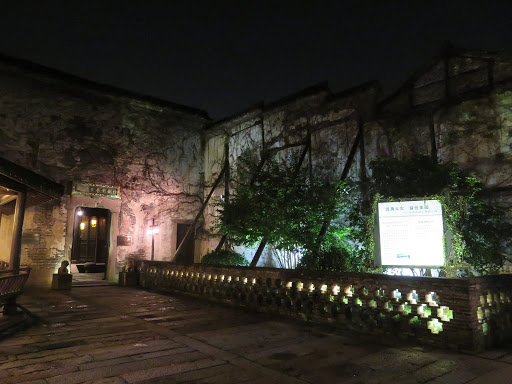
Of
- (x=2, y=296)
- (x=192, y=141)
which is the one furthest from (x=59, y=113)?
(x=2, y=296)

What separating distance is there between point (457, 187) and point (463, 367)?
18.0 ft

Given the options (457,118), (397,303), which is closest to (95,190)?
(397,303)

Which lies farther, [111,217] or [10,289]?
[111,217]

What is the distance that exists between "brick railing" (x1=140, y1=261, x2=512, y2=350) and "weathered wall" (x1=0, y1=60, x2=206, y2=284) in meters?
9.28

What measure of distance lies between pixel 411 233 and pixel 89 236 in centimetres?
2108

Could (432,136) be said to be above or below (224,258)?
above

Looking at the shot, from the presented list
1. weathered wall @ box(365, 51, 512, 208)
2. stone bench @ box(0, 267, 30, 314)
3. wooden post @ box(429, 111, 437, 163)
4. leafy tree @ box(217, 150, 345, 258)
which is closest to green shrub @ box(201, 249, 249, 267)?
leafy tree @ box(217, 150, 345, 258)

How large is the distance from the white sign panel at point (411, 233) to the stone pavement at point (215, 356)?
193 cm

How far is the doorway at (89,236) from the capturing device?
2231cm

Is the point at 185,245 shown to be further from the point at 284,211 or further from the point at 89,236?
the point at 89,236

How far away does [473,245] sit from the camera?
8148mm

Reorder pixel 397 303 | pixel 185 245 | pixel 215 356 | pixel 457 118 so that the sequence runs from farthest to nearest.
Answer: pixel 185 245
pixel 457 118
pixel 397 303
pixel 215 356

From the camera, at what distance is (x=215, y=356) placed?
4.91 meters

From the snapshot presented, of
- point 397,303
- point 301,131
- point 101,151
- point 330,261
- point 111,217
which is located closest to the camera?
point 397,303
